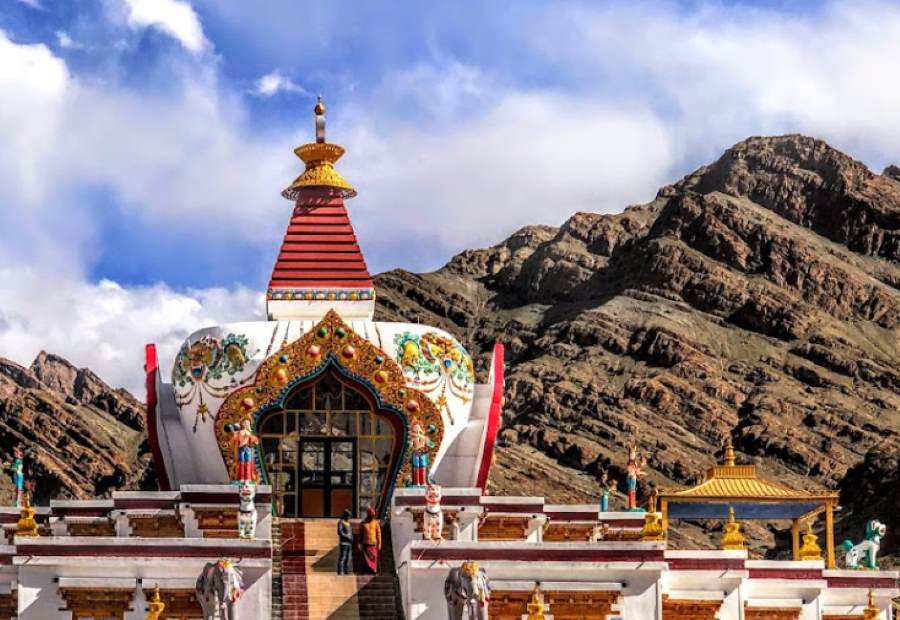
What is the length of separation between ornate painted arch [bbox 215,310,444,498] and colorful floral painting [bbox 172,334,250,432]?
0.51 meters

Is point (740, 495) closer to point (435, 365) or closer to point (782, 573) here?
point (782, 573)

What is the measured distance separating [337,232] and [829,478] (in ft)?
269

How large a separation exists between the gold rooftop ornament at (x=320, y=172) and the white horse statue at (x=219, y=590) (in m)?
16.3

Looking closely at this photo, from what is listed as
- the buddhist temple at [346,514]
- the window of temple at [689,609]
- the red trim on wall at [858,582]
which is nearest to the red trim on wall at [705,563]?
the buddhist temple at [346,514]

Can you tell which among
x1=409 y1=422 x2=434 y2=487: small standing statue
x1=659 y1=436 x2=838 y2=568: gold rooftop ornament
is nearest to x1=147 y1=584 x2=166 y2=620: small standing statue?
x1=409 y1=422 x2=434 y2=487: small standing statue

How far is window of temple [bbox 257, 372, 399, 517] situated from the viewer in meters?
43.5

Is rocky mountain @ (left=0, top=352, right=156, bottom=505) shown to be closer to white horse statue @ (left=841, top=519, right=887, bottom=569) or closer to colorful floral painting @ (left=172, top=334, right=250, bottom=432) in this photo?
colorful floral painting @ (left=172, top=334, right=250, bottom=432)

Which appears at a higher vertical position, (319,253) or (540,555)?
(319,253)

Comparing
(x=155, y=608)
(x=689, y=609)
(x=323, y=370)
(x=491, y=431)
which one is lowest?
(x=155, y=608)

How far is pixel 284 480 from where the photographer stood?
143ft

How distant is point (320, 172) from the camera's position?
4822cm

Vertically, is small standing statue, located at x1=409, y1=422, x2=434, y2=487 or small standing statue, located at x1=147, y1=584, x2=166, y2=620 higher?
small standing statue, located at x1=409, y1=422, x2=434, y2=487

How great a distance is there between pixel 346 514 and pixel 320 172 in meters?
11.7

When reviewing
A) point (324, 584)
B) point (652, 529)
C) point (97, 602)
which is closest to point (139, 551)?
point (97, 602)
